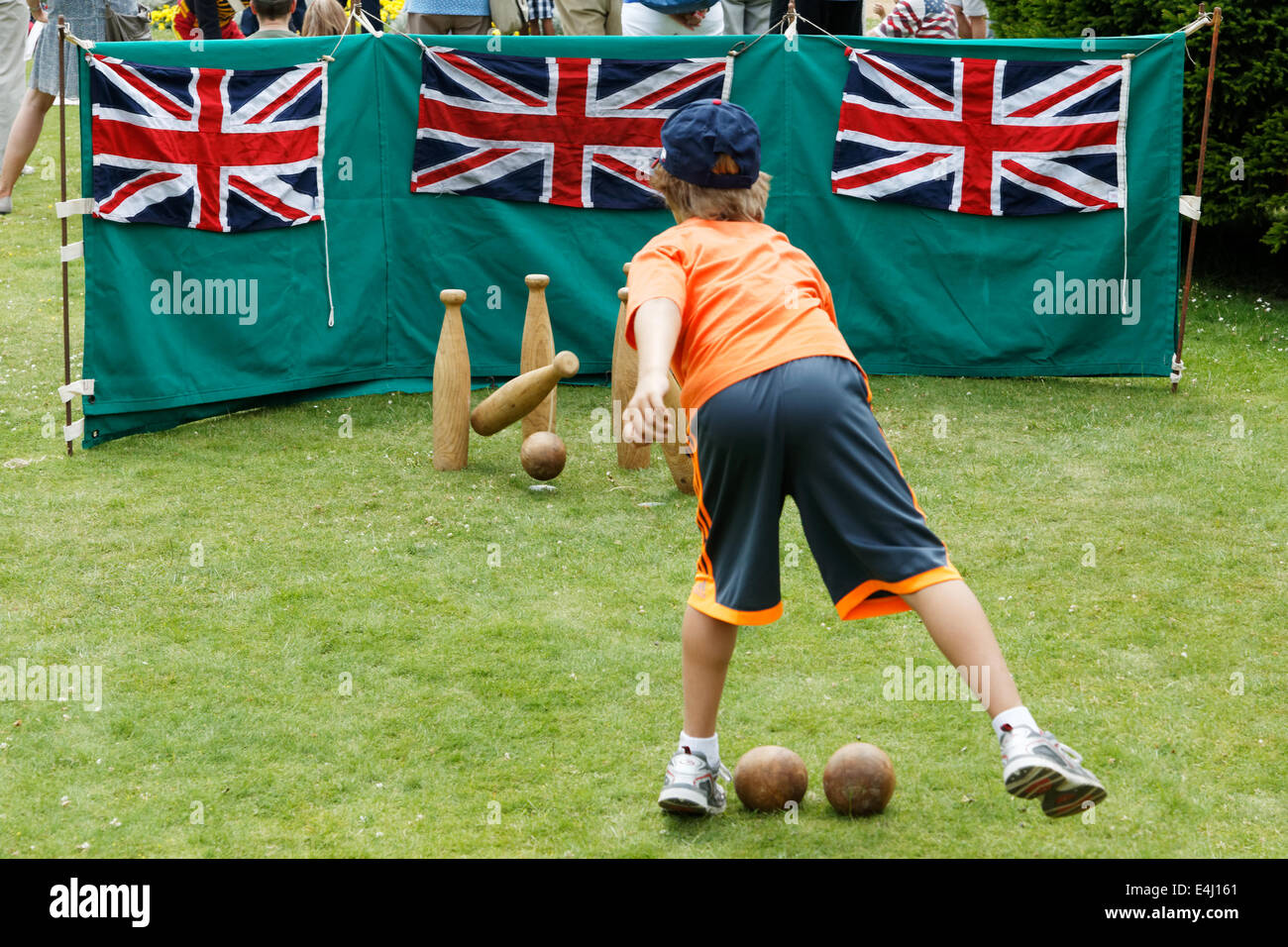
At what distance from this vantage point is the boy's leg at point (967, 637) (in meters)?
3.13

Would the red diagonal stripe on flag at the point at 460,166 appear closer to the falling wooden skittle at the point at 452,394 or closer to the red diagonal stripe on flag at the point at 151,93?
the red diagonal stripe on flag at the point at 151,93

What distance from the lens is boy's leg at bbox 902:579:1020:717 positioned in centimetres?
313

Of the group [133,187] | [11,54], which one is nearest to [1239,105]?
[133,187]

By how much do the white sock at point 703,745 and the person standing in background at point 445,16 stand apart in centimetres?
646

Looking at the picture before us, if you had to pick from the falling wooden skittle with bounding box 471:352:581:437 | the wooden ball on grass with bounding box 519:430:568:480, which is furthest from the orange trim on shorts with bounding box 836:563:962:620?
the wooden ball on grass with bounding box 519:430:568:480

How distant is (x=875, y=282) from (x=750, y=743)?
4590mm

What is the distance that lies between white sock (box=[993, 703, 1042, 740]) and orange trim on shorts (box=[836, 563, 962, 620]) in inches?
12.6

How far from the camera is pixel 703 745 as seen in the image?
356 centimetres

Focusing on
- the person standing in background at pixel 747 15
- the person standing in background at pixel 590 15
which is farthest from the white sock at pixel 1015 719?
the person standing in background at pixel 590 15

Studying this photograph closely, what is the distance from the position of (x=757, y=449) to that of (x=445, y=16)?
650cm

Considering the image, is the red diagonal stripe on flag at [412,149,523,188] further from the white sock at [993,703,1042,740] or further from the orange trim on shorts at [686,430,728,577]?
the white sock at [993,703,1042,740]

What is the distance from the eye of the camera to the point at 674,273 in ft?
11.0

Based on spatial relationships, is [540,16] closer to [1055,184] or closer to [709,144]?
[1055,184]

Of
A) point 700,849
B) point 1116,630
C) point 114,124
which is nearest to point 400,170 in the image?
point 114,124
